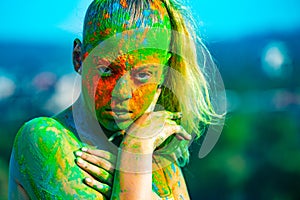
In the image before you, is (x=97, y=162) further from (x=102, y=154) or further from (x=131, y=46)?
(x=131, y=46)

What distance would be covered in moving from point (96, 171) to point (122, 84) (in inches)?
6.8

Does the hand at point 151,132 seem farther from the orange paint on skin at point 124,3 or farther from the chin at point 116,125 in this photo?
the orange paint on skin at point 124,3

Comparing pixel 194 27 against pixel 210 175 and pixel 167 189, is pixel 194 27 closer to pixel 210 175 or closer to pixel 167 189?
pixel 167 189

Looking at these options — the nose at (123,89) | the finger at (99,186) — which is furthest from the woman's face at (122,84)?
the finger at (99,186)

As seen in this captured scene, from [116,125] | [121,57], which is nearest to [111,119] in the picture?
[116,125]

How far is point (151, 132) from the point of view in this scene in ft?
3.80

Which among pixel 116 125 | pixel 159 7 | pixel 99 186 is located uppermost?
pixel 159 7

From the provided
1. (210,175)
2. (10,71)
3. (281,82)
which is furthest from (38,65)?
(281,82)

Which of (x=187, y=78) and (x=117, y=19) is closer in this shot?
(x=117, y=19)

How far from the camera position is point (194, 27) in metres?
1.24

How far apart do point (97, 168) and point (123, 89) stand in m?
0.16

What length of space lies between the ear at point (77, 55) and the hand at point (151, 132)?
0.16 m

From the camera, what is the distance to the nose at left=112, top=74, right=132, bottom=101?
1.11m

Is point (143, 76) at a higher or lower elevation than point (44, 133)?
higher
